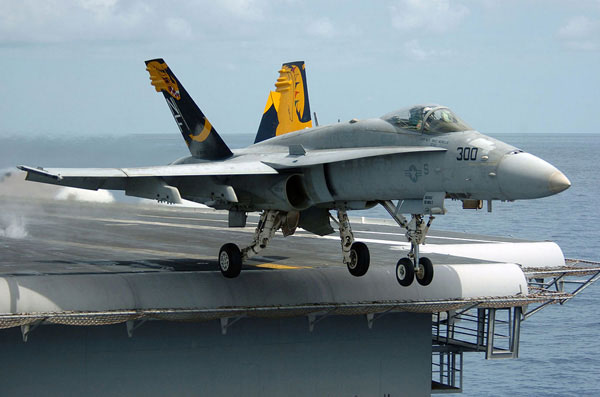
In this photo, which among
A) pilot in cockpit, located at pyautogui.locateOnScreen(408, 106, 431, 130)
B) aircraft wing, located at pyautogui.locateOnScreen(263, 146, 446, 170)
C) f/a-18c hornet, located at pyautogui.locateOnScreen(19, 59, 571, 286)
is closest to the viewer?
f/a-18c hornet, located at pyautogui.locateOnScreen(19, 59, 571, 286)

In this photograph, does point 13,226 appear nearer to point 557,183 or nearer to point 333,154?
point 333,154

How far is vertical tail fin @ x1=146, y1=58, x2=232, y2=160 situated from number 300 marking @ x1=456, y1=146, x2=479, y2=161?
7.62 m

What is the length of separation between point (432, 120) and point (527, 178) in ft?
8.97

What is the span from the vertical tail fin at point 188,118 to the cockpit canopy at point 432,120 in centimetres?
614

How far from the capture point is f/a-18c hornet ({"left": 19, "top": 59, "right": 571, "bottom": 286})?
1661 cm

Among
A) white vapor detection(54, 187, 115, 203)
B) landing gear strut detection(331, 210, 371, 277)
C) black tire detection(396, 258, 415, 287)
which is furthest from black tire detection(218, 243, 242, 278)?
white vapor detection(54, 187, 115, 203)

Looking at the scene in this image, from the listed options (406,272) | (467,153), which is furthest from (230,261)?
(467,153)

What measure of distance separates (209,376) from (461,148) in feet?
29.2

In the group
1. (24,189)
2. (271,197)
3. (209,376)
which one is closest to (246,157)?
(271,197)

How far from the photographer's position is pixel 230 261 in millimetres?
20734

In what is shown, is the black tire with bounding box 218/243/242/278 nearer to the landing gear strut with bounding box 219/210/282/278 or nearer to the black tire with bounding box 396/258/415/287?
the landing gear strut with bounding box 219/210/282/278

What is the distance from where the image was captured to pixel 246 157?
2125 centimetres

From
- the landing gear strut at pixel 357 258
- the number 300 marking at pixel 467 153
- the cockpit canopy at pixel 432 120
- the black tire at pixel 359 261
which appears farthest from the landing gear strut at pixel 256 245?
the number 300 marking at pixel 467 153

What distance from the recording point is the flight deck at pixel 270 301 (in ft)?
62.6
